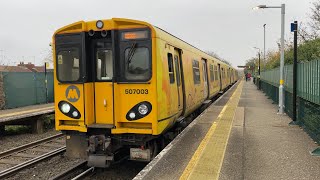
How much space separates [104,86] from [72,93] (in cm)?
70

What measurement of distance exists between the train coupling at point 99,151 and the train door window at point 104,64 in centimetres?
125

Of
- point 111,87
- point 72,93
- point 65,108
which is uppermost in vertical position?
point 111,87

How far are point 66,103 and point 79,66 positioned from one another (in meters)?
→ 0.83

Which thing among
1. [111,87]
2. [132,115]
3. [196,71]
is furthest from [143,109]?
[196,71]

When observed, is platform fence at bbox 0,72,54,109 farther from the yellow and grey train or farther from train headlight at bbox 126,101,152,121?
train headlight at bbox 126,101,152,121

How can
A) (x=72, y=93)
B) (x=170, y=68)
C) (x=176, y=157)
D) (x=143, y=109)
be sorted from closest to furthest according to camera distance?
(x=176, y=157)
(x=143, y=109)
(x=72, y=93)
(x=170, y=68)

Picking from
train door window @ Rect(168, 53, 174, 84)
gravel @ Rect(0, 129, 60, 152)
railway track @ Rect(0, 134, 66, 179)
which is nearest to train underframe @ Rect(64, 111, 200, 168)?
train door window @ Rect(168, 53, 174, 84)

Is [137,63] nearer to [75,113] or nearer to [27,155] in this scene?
[75,113]

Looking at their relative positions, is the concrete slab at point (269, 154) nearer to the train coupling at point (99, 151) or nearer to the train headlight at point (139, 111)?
the train headlight at point (139, 111)

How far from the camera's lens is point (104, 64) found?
268 inches

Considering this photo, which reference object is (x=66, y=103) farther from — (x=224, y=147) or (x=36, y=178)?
(x=224, y=147)

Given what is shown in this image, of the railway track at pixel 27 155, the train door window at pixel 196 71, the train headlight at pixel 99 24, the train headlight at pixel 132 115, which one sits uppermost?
the train headlight at pixel 99 24

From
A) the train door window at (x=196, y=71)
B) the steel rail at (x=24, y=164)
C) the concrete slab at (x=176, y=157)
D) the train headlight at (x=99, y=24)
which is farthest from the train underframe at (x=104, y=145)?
the train door window at (x=196, y=71)

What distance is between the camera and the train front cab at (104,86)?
20.8ft
